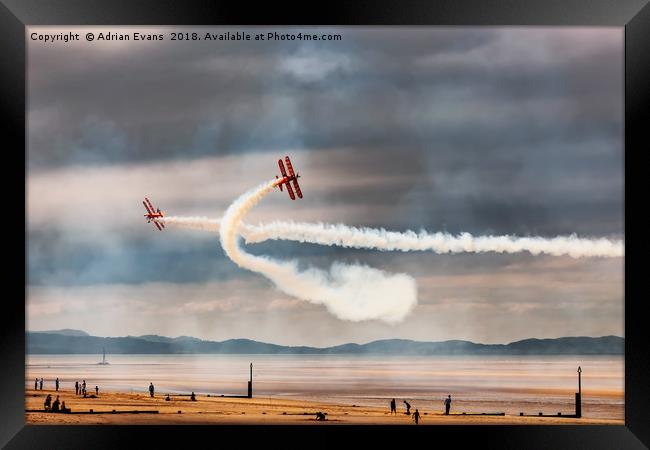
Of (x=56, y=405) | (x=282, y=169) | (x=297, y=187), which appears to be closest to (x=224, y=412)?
(x=56, y=405)

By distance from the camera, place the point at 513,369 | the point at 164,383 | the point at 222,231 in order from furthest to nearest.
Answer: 1. the point at 164,383
2. the point at 513,369
3. the point at 222,231

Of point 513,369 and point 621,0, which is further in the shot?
point 513,369

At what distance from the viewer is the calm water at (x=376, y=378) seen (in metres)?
24.8

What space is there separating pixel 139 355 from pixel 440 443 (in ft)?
37.2

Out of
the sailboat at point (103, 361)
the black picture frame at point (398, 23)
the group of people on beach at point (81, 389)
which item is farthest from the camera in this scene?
the group of people on beach at point (81, 389)

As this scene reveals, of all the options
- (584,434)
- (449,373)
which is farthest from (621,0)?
(449,373)

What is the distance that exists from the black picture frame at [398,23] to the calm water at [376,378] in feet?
8.84

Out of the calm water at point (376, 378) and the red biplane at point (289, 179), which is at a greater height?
the red biplane at point (289, 179)

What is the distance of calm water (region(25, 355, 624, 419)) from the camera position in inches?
974

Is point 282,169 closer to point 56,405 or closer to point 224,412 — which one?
point 224,412

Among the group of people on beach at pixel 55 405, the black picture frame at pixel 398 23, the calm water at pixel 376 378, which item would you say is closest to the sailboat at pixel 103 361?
the calm water at pixel 376 378

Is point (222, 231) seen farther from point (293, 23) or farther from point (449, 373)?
point (449, 373)

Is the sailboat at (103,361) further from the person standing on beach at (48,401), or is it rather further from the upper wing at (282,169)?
the upper wing at (282,169)

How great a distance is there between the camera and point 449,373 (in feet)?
101
